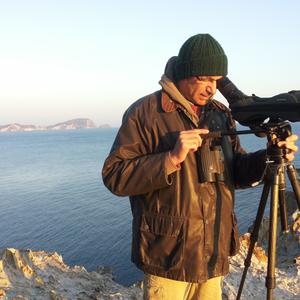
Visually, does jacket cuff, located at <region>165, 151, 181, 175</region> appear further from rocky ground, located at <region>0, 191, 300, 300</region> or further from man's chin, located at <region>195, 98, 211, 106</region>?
rocky ground, located at <region>0, 191, 300, 300</region>

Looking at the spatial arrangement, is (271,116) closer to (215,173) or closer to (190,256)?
(215,173)

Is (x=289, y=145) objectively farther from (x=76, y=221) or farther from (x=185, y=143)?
(x=76, y=221)

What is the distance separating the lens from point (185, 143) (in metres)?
2.82

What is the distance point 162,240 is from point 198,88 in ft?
4.29

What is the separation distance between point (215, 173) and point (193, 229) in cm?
51

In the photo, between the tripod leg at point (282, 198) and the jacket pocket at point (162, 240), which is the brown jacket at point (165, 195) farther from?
the tripod leg at point (282, 198)

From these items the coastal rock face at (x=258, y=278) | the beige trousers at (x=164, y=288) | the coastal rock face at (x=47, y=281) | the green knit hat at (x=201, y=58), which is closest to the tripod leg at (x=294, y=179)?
the green knit hat at (x=201, y=58)

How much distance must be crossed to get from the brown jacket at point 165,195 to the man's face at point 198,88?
6.2 inches

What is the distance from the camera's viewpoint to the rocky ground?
634 centimetres

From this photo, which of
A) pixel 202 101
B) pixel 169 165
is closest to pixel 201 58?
pixel 202 101

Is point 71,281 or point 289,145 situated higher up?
point 289,145

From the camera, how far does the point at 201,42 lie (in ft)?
10.3

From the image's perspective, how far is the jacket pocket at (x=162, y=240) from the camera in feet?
10.3

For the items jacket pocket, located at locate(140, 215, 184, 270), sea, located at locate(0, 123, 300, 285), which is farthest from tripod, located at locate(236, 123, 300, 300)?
sea, located at locate(0, 123, 300, 285)
